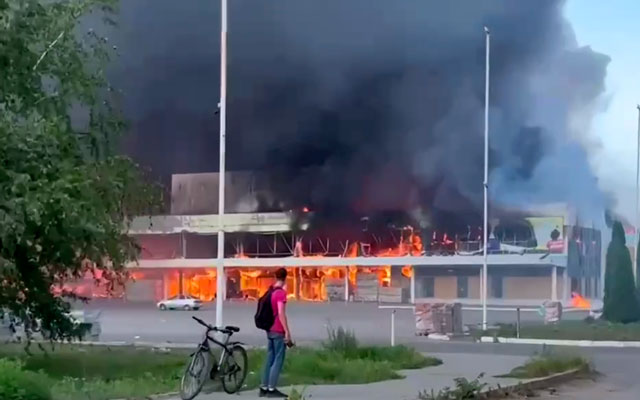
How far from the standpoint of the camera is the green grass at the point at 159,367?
16.1 m

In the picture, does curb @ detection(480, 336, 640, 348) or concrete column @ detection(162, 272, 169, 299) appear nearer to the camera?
curb @ detection(480, 336, 640, 348)

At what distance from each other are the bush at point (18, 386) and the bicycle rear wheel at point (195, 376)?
1.92 m

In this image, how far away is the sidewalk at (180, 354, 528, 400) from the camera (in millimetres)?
15711

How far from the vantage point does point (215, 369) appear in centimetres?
1547

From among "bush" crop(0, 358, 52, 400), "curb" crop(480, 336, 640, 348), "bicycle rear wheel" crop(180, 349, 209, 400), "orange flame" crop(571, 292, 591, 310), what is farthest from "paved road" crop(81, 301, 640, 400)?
"orange flame" crop(571, 292, 591, 310)

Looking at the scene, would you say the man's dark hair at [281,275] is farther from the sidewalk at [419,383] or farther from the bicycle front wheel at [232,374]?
the sidewalk at [419,383]

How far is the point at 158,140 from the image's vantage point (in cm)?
7662

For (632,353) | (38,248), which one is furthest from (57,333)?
(632,353)

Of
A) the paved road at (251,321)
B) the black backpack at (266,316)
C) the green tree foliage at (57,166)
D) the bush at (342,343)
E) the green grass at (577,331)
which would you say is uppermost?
the green tree foliage at (57,166)

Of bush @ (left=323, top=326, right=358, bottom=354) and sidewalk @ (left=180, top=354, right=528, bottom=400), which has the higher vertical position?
bush @ (left=323, top=326, right=358, bottom=354)

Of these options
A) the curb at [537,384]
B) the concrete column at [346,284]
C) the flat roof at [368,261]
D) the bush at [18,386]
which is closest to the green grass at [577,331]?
the curb at [537,384]

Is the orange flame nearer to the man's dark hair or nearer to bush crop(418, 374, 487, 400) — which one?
bush crop(418, 374, 487, 400)

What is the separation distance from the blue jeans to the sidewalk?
0.30 meters

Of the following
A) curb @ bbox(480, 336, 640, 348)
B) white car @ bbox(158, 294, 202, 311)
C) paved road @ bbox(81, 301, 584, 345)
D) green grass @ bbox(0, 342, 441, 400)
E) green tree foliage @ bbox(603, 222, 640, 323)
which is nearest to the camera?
green grass @ bbox(0, 342, 441, 400)
